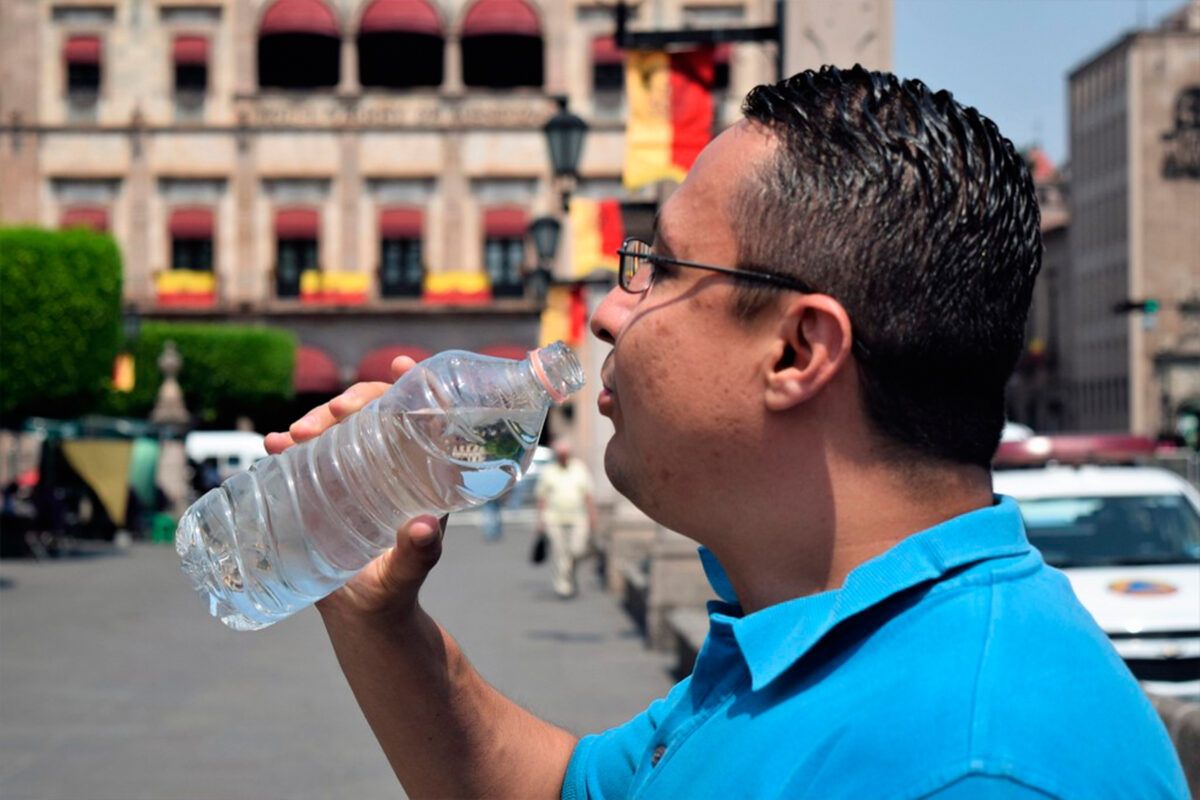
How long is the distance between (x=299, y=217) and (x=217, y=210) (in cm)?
250

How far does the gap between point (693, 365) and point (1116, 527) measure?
9188 mm

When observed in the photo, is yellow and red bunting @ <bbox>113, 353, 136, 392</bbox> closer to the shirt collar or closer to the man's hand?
the man's hand

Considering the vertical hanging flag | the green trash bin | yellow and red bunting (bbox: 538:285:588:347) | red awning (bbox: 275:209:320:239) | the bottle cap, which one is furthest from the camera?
red awning (bbox: 275:209:320:239)

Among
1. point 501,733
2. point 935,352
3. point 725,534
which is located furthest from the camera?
point 501,733

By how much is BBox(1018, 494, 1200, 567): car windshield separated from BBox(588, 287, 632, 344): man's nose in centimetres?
848

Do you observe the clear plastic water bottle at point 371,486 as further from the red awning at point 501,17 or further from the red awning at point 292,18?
the red awning at point 292,18

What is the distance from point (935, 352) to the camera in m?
1.67

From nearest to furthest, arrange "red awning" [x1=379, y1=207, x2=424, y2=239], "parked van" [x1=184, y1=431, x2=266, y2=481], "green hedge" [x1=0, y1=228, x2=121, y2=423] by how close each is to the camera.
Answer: "green hedge" [x1=0, y1=228, x2=121, y2=423] → "parked van" [x1=184, y1=431, x2=266, y2=481] → "red awning" [x1=379, y1=207, x2=424, y2=239]

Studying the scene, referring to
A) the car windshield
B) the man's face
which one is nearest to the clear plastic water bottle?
the man's face

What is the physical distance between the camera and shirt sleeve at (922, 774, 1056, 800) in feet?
4.32

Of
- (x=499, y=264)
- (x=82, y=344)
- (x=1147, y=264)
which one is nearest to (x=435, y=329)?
(x=499, y=264)

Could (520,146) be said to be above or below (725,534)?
above

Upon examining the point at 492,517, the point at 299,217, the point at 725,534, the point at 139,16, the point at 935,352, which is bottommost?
the point at 492,517

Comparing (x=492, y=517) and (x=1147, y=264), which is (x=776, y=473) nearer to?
(x=492, y=517)
